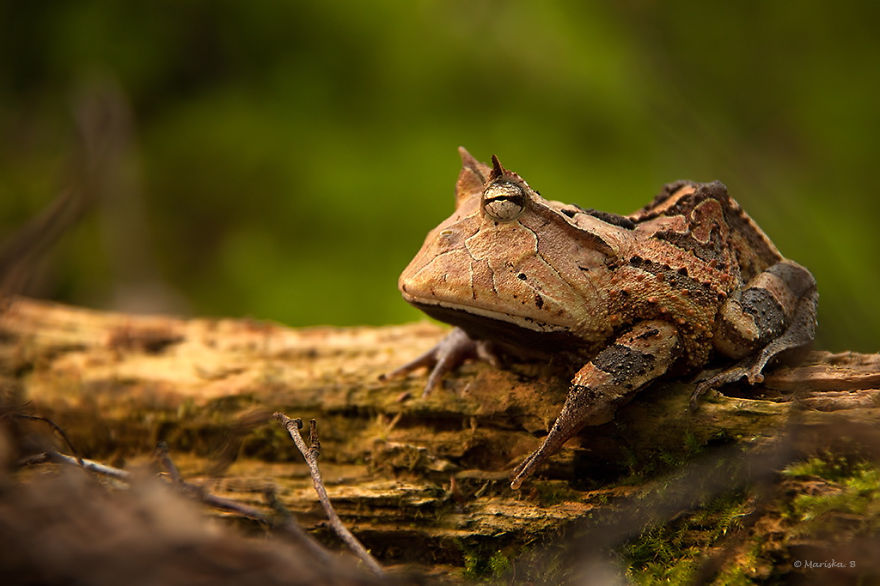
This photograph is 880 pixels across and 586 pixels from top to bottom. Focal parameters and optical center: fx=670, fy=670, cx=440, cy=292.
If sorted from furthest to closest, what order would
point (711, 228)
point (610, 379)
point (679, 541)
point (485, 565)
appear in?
1. point (711, 228)
2. point (485, 565)
3. point (610, 379)
4. point (679, 541)

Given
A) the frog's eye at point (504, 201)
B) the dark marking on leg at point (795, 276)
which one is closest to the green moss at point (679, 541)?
the dark marking on leg at point (795, 276)

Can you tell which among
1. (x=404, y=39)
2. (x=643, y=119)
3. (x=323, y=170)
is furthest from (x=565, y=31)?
(x=323, y=170)

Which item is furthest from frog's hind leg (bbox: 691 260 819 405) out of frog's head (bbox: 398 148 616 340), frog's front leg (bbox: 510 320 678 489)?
frog's head (bbox: 398 148 616 340)

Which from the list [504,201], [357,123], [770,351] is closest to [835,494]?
[770,351]

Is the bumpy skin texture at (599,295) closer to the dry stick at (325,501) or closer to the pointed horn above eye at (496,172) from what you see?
the pointed horn above eye at (496,172)

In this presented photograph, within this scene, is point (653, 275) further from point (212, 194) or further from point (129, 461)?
point (212, 194)

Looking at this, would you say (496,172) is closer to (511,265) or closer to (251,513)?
(511,265)
